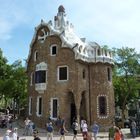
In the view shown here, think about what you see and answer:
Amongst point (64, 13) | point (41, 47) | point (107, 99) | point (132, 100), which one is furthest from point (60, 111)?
point (132, 100)

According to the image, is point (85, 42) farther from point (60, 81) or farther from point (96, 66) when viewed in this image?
point (60, 81)

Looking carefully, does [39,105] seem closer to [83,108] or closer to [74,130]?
[83,108]

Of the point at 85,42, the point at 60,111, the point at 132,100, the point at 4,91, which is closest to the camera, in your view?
the point at 60,111

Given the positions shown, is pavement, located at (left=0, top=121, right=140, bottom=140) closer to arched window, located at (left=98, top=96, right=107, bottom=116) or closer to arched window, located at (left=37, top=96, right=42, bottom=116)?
arched window, located at (left=37, top=96, right=42, bottom=116)

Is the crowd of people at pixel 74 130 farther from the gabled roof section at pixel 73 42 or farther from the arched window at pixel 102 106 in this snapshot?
the gabled roof section at pixel 73 42

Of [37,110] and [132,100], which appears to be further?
[132,100]

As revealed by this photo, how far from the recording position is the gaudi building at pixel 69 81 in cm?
3256

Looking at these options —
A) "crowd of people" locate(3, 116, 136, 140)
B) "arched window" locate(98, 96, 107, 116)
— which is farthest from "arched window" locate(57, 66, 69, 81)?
"arched window" locate(98, 96, 107, 116)

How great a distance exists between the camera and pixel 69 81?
107 feet

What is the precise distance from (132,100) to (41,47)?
2583 centimetres

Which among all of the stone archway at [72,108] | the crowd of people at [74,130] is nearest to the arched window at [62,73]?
the stone archway at [72,108]

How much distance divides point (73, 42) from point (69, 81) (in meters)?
5.16

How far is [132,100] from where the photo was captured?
2126 inches

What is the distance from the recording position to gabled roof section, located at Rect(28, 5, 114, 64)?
33.5 meters
